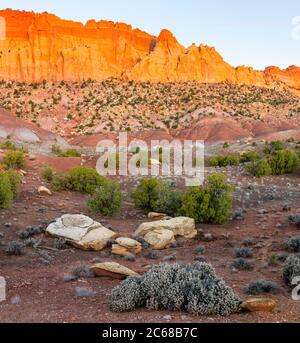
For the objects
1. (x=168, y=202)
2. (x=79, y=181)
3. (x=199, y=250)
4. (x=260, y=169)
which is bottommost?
(x=199, y=250)

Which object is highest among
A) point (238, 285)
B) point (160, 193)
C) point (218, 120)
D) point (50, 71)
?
point (50, 71)

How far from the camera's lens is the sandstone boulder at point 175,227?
11.0m

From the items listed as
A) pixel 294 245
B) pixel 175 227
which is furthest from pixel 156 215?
pixel 294 245

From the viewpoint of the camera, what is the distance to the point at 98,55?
285ft

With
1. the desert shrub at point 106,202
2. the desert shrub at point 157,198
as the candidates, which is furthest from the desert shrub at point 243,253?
the desert shrub at point 106,202

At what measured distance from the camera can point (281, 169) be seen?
2078 cm

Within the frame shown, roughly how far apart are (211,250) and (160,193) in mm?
4235

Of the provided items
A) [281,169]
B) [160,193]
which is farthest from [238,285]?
[281,169]

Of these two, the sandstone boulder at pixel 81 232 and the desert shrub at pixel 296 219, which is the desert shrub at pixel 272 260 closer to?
the desert shrub at pixel 296 219

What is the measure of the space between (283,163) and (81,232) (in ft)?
43.3

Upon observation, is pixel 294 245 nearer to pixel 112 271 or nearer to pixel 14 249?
pixel 112 271

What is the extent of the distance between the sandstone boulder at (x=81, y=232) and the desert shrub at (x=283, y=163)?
12.1 metres
